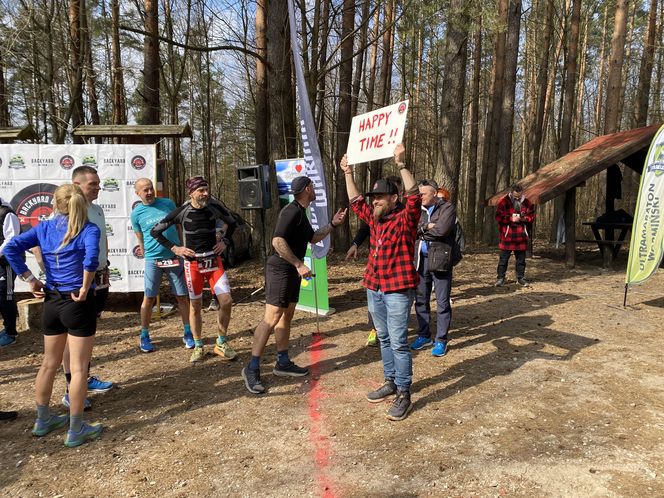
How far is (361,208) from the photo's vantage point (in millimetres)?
4012

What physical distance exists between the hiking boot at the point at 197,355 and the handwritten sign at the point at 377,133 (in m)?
2.61

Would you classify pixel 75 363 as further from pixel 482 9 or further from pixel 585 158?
pixel 585 158

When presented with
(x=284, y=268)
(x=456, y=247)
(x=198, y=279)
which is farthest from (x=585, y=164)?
(x=198, y=279)

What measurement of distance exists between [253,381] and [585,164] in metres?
9.06

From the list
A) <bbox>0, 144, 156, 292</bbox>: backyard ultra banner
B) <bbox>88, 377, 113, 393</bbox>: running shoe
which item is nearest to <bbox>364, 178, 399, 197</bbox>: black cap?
<bbox>88, 377, 113, 393</bbox>: running shoe

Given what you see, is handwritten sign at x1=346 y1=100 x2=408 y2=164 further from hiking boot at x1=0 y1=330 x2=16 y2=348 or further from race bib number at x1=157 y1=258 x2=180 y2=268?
hiking boot at x1=0 y1=330 x2=16 y2=348

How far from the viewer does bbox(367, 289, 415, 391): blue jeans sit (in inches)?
141

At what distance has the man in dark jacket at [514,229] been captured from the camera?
8.59m

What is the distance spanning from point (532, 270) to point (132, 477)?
9446 millimetres

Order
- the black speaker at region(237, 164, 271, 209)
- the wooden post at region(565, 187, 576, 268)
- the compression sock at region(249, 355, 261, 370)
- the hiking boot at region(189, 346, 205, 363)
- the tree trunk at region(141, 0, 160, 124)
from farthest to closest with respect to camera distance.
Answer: the tree trunk at region(141, 0, 160, 124) < the wooden post at region(565, 187, 576, 268) < the black speaker at region(237, 164, 271, 209) < the hiking boot at region(189, 346, 205, 363) < the compression sock at region(249, 355, 261, 370)

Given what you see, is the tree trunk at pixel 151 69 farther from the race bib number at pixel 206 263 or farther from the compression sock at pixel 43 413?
the compression sock at pixel 43 413

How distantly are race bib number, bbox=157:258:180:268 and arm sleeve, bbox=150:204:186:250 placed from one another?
1.05 ft

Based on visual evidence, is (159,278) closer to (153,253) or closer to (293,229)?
(153,253)

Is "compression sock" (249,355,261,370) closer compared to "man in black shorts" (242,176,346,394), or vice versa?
"man in black shorts" (242,176,346,394)
